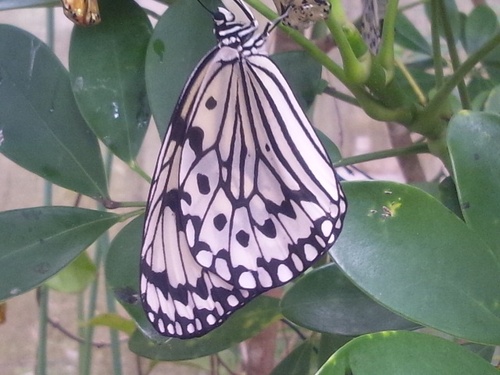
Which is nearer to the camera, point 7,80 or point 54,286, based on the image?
point 7,80

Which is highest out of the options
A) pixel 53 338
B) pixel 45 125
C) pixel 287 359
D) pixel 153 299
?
pixel 45 125

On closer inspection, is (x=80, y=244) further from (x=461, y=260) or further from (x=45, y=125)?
(x=461, y=260)

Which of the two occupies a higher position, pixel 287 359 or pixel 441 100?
pixel 441 100

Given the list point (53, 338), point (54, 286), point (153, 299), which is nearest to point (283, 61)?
point (153, 299)

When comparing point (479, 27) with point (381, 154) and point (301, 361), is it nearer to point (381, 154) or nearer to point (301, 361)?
point (381, 154)

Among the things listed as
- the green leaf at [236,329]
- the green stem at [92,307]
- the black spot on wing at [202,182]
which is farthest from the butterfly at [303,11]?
the green stem at [92,307]

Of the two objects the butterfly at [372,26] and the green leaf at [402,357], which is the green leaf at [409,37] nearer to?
the butterfly at [372,26]
